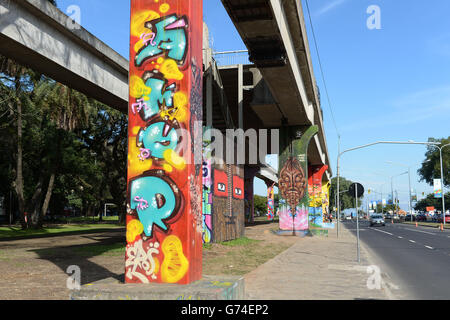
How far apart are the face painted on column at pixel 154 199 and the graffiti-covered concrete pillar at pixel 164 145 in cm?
2

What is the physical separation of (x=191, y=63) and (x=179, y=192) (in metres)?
2.27

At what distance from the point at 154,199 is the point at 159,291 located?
5.59ft

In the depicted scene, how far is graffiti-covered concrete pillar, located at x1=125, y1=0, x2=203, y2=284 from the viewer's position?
22.5ft

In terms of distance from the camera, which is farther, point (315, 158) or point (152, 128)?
point (315, 158)

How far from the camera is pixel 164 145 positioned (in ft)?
23.4

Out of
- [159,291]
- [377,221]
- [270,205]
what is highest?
[270,205]

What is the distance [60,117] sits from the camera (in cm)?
2792

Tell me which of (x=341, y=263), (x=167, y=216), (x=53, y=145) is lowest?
(x=341, y=263)

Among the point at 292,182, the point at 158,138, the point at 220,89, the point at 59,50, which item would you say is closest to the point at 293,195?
the point at 292,182

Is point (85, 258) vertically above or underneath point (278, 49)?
underneath

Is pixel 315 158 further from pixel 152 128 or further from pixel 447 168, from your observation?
pixel 447 168

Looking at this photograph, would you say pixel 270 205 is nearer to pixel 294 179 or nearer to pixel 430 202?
pixel 294 179

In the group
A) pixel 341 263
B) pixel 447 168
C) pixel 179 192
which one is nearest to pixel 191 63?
pixel 179 192

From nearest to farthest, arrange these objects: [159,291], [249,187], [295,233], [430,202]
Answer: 1. [159,291]
2. [295,233]
3. [249,187]
4. [430,202]
